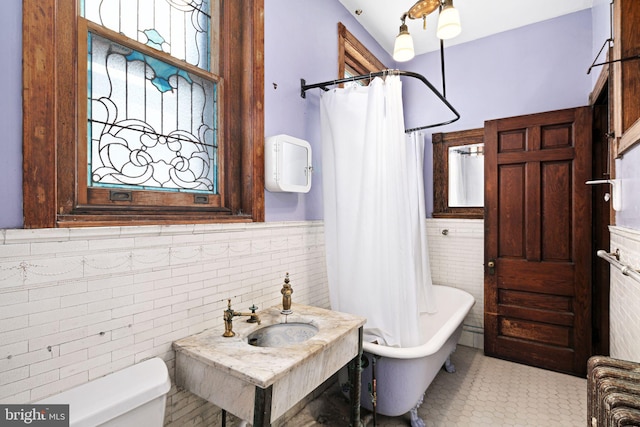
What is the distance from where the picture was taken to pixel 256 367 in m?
1.10

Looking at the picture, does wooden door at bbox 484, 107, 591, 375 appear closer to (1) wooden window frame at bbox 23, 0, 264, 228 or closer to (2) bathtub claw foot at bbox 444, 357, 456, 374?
(2) bathtub claw foot at bbox 444, 357, 456, 374

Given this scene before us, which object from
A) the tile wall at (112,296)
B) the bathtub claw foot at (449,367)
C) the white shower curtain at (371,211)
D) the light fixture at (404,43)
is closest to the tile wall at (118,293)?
the tile wall at (112,296)

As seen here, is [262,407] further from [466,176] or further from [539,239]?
[466,176]

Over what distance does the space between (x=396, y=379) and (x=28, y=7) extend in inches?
88.4

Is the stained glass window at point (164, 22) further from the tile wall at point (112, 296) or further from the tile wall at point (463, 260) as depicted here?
the tile wall at point (463, 260)

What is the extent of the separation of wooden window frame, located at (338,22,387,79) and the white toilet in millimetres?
2377

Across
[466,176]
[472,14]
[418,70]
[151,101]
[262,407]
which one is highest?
[472,14]

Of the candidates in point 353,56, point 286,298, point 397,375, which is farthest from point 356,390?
point 353,56

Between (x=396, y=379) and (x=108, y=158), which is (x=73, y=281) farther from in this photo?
A: (x=396, y=379)

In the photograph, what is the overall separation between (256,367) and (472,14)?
3.30 m

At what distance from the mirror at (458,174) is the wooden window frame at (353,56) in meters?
1.01

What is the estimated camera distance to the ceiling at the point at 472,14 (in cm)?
264

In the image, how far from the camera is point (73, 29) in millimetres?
1157

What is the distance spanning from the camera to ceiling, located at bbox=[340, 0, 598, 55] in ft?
8.65
